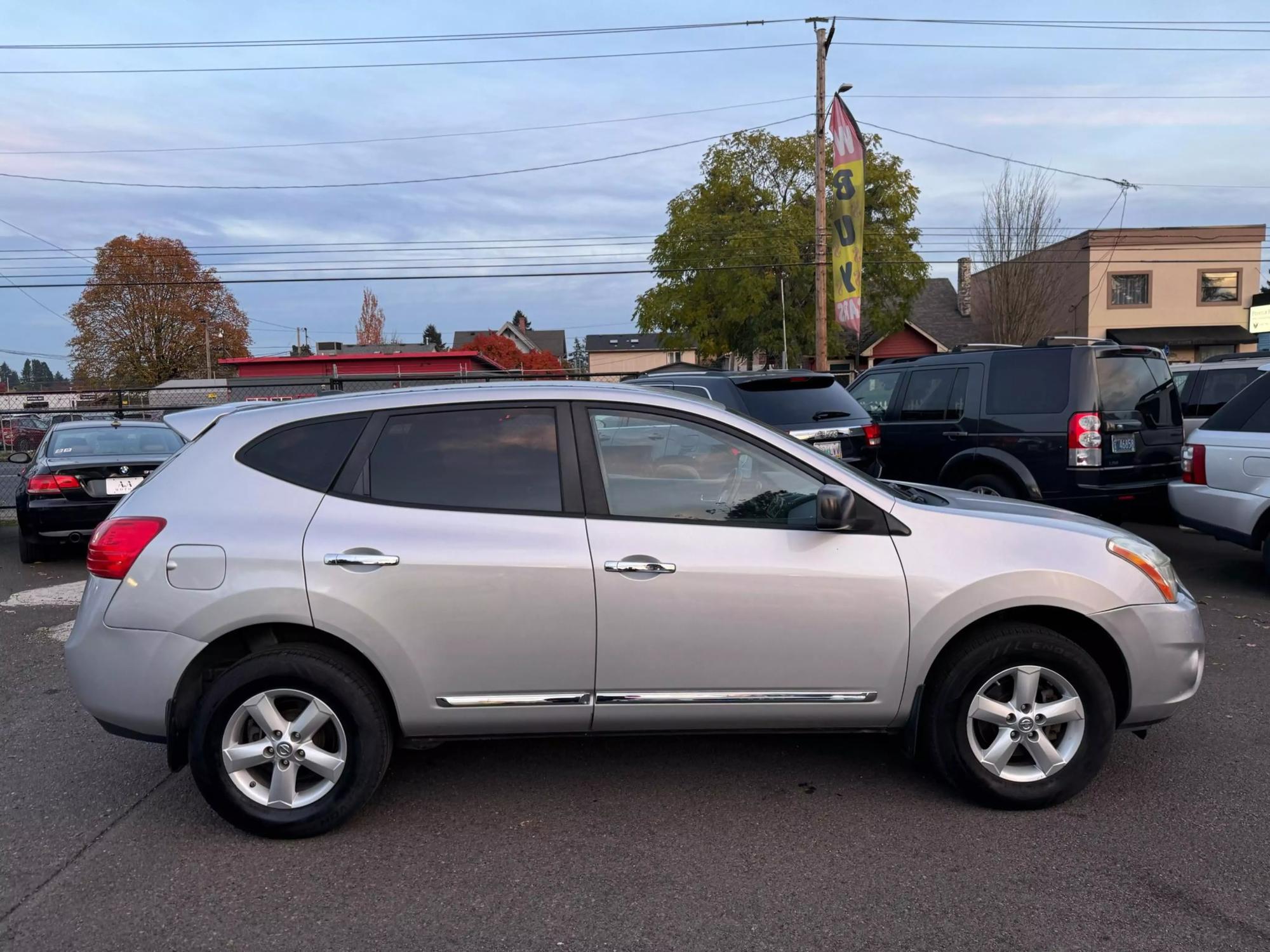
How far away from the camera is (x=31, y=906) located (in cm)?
327

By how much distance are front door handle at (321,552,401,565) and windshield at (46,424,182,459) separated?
7202 mm

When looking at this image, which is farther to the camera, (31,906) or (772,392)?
(772,392)

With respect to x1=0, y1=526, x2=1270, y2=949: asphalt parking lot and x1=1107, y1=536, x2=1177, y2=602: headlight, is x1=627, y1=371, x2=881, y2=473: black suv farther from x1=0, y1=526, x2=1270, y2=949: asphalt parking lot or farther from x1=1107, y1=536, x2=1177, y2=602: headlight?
x1=1107, y1=536, x2=1177, y2=602: headlight

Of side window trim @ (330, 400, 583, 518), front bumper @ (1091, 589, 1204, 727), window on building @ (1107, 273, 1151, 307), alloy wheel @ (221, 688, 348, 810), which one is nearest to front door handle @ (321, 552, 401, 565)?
side window trim @ (330, 400, 583, 518)

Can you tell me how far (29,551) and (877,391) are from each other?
930cm

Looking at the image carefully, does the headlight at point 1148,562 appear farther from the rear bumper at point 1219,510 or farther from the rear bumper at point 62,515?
the rear bumper at point 62,515

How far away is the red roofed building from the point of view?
29812 millimetres

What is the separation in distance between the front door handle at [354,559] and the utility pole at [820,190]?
17229 mm

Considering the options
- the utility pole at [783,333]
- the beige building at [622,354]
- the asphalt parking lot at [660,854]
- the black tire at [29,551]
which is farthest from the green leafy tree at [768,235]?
the beige building at [622,354]

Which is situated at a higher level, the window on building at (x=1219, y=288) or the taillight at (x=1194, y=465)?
the window on building at (x=1219, y=288)

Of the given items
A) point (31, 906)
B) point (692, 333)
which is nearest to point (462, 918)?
point (31, 906)

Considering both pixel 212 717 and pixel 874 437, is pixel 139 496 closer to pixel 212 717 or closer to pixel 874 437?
pixel 212 717

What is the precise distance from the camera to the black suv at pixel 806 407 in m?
8.73

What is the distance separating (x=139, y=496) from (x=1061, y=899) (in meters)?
3.71
